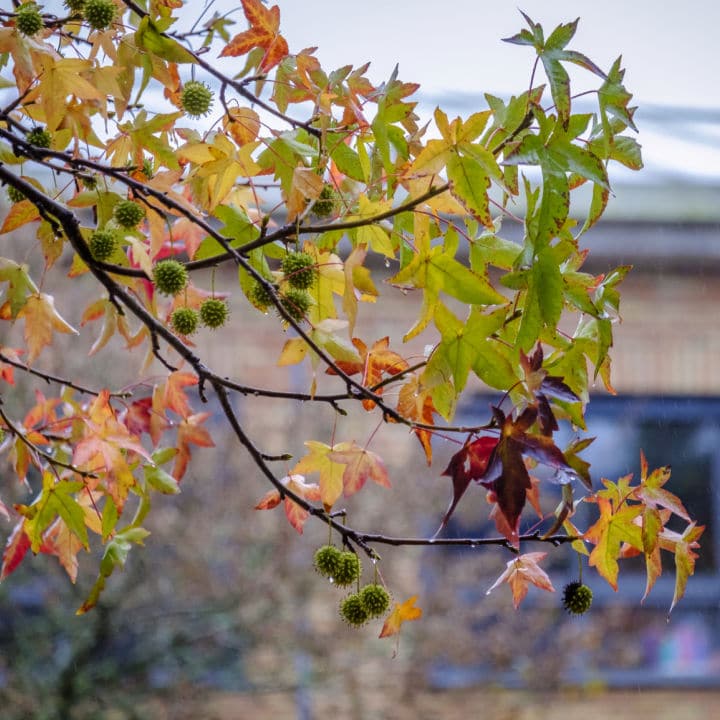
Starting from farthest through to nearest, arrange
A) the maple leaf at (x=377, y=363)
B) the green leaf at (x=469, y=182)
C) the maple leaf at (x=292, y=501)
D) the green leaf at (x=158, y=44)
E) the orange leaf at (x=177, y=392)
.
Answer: the orange leaf at (x=177, y=392)
the maple leaf at (x=292, y=501)
the maple leaf at (x=377, y=363)
the green leaf at (x=158, y=44)
the green leaf at (x=469, y=182)

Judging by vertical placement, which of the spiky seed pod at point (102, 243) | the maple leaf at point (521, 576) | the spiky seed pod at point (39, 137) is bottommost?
the maple leaf at point (521, 576)

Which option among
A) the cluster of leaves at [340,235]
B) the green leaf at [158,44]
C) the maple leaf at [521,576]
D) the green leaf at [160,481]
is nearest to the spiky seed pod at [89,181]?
the cluster of leaves at [340,235]

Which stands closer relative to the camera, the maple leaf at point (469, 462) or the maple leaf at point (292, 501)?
the maple leaf at point (469, 462)

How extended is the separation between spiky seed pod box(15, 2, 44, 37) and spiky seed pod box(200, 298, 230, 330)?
316 mm

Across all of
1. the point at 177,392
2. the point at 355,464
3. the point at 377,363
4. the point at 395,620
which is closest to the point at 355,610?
the point at 395,620

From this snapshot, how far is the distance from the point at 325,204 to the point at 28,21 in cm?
32

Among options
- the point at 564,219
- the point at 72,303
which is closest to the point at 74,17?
the point at 564,219

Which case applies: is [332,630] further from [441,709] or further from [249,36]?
[249,36]

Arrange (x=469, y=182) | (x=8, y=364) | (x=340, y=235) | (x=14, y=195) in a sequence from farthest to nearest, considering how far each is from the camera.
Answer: (x=8, y=364) → (x=14, y=195) → (x=340, y=235) → (x=469, y=182)

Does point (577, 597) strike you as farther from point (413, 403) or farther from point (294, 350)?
point (294, 350)

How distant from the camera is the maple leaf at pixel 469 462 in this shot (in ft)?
2.66

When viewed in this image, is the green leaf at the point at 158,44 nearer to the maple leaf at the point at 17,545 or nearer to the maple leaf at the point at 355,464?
the maple leaf at the point at 355,464

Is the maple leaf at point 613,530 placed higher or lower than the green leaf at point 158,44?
lower

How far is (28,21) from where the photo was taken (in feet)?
2.95
